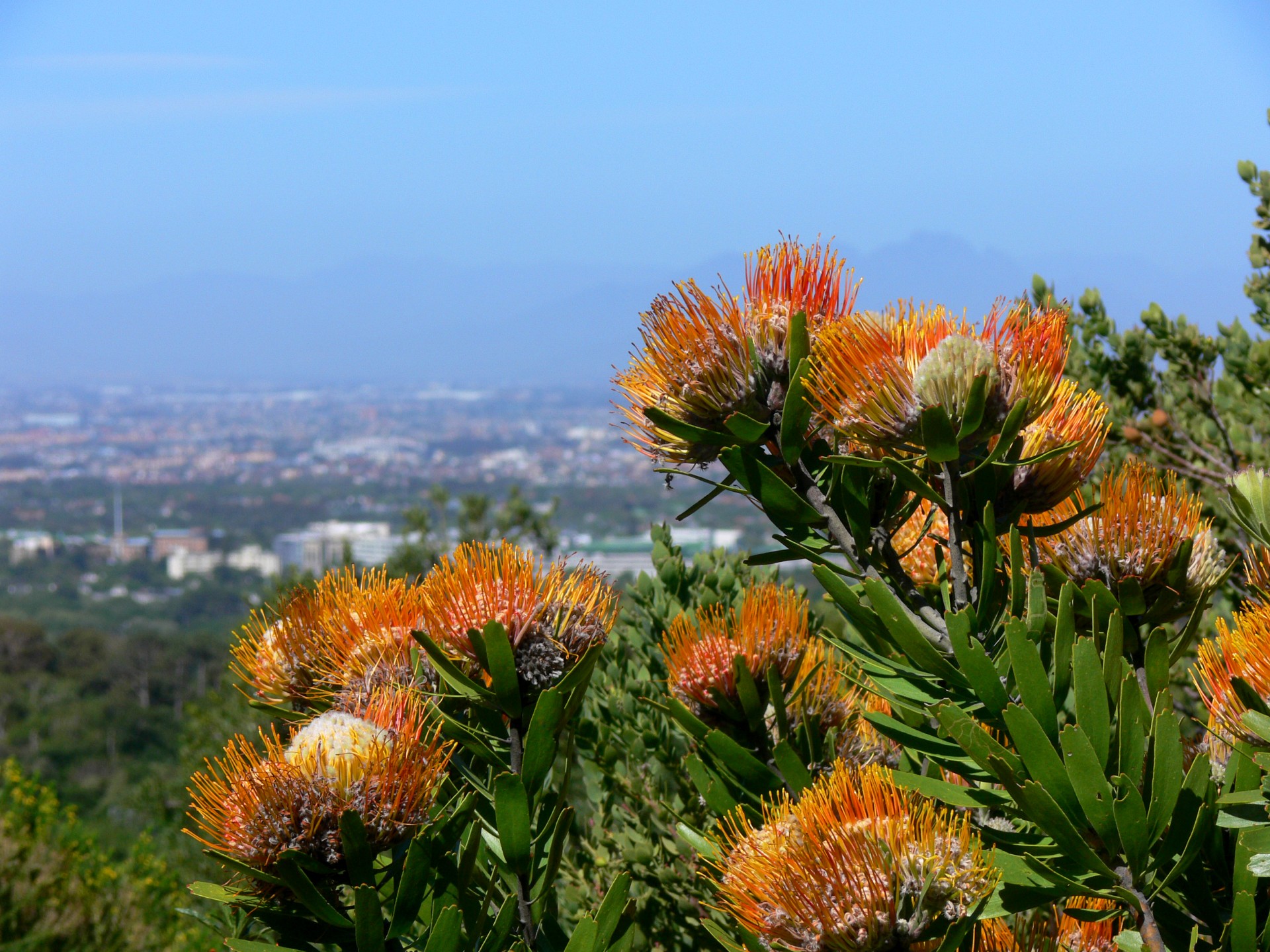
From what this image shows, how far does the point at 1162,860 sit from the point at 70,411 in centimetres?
20358

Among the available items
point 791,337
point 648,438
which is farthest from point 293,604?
point 791,337

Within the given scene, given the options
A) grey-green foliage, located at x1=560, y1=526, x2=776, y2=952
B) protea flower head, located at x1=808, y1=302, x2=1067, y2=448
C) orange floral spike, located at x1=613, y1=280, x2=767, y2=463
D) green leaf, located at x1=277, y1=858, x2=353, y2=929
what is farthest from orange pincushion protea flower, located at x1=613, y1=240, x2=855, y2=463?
grey-green foliage, located at x1=560, y1=526, x2=776, y2=952

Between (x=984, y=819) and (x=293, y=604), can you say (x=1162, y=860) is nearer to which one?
(x=984, y=819)

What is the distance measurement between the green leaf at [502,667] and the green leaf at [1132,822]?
82 cm

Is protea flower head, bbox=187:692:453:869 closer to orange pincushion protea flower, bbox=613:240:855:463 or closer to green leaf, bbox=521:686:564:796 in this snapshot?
green leaf, bbox=521:686:564:796

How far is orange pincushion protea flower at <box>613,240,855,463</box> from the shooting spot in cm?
152

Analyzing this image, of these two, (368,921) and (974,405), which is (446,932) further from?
(974,405)

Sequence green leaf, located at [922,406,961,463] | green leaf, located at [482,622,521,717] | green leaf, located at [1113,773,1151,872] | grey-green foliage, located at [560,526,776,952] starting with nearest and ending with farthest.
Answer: green leaf, located at [1113,773,1151,872] < green leaf, located at [922,406,961,463] < green leaf, located at [482,622,521,717] < grey-green foliage, located at [560,526,776,952]

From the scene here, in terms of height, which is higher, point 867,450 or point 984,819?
point 867,450

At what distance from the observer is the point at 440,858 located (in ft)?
4.86

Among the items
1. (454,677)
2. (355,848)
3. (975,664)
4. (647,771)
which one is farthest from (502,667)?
(647,771)

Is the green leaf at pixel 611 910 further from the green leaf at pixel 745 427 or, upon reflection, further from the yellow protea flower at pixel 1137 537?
the yellow protea flower at pixel 1137 537

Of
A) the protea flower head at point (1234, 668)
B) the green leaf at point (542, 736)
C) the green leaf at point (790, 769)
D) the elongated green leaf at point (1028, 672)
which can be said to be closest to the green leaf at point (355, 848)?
the green leaf at point (542, 736)

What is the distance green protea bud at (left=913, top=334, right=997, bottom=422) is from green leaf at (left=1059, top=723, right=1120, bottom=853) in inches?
16.4
